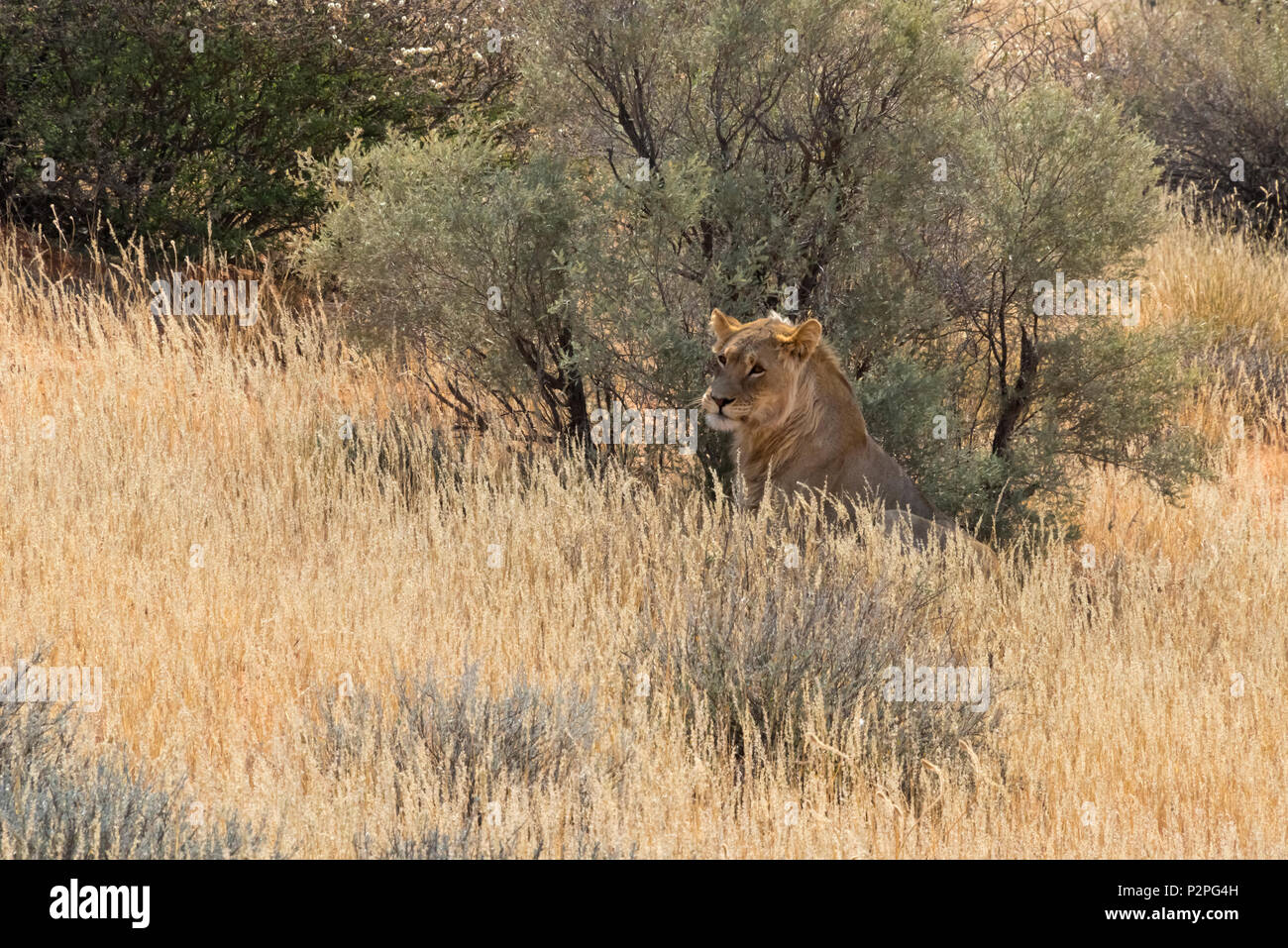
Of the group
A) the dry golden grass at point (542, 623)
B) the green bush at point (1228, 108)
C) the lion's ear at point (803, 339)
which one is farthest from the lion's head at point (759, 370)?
the green bush at point (1228, 108)

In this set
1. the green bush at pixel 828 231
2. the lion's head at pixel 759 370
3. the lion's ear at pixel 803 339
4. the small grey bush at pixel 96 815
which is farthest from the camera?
the green bush at pixel 828 231

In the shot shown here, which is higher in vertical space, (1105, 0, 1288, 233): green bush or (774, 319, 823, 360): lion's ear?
(1105, 0, 1288, 233): green bush

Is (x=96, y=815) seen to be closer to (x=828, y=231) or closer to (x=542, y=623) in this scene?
(x=542, y=623)

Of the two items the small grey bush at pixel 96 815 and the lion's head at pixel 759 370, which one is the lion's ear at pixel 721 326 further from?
the small grey bush at pixel 96 815

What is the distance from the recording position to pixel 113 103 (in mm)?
11656

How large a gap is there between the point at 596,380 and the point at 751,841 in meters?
4.61

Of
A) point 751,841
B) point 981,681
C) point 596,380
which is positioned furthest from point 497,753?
point 596,380

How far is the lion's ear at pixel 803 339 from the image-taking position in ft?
22.6

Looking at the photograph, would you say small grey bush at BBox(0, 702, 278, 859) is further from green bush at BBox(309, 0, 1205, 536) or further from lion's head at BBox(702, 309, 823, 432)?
green bush at BBox(309, 0, 1205, 536)

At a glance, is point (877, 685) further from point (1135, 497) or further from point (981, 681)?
point (1135, 497)

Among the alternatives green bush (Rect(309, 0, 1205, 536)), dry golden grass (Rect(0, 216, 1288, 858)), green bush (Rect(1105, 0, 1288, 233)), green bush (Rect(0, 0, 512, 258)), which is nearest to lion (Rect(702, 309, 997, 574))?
dry golden grass (Rect(0, 216, 1288, 858))

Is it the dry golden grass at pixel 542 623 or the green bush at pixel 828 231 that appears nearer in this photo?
the dry golden grass at pixel 542 623

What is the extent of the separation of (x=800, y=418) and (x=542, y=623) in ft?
5.95

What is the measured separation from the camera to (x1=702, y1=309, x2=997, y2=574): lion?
7.02m
